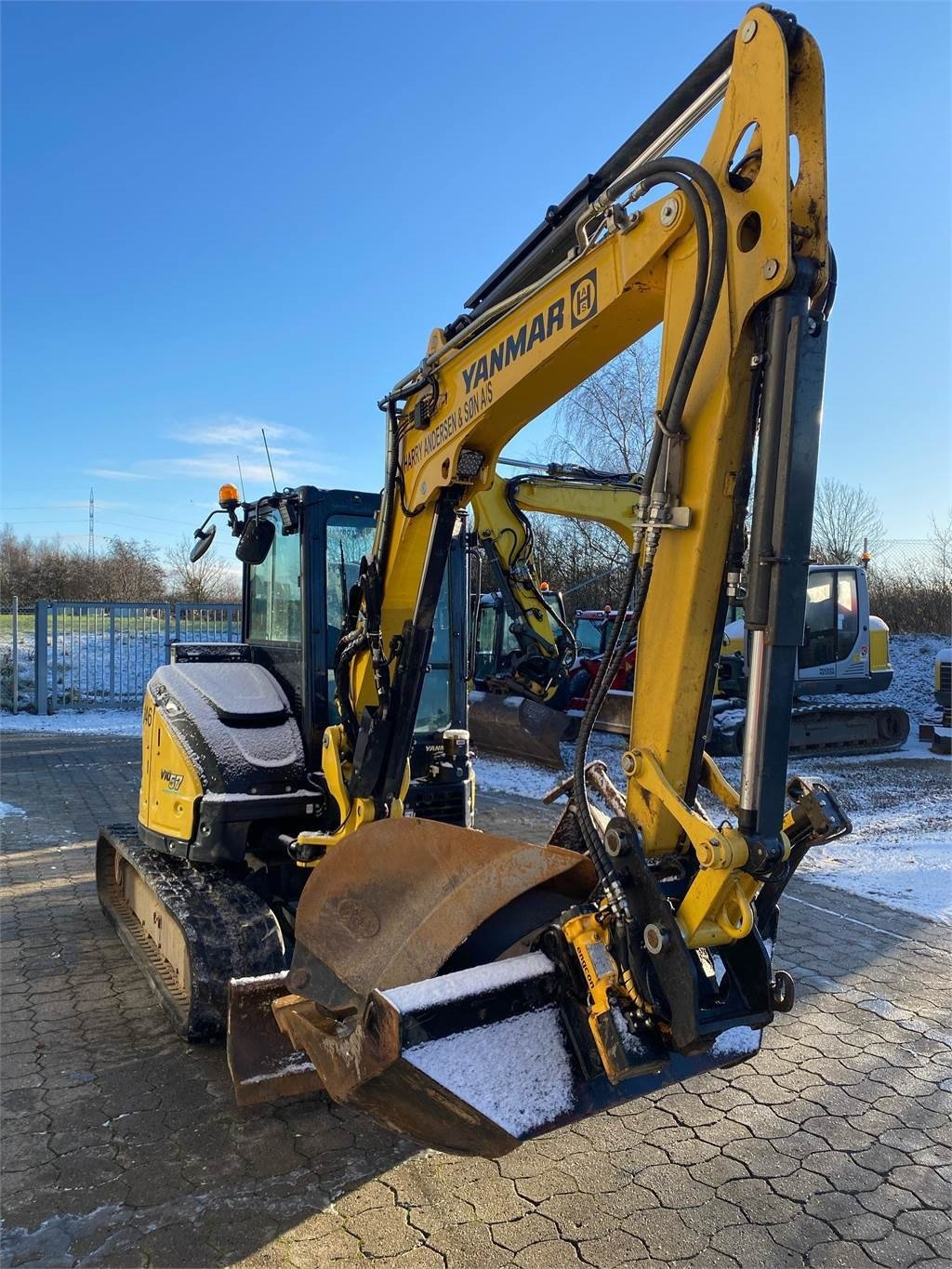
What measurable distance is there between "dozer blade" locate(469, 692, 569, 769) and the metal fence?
591cm

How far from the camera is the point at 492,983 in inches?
89.9

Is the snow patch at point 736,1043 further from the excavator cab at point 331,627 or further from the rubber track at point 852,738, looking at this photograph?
the rubber track at point 852,738

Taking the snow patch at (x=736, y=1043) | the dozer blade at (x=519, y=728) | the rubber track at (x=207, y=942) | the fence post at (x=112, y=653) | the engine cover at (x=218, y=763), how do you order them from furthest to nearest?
the fence post at (x=112, y=653) < the dozer blade at (x=519, y=728) < the engine cover at (x=218, y=763) < the rubber track at (x=207, y=942) < the snow patch at (x=736, y=1043)

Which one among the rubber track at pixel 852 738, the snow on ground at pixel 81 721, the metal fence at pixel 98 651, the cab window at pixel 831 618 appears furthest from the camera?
the metal fence at pixel 98 651

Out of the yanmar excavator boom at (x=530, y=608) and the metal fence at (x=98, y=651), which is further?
the metal fence at (x=98, y=651)

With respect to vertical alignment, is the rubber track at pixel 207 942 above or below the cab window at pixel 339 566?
below

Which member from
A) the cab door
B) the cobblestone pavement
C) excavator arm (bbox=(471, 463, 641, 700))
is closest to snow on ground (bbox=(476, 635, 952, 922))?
the cab door

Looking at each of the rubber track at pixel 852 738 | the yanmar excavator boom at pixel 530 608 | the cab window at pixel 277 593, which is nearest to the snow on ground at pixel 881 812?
the rubber track at pixel 852 738

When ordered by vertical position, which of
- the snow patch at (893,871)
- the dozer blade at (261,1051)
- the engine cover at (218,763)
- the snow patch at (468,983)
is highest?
the engine cover at (218,763)

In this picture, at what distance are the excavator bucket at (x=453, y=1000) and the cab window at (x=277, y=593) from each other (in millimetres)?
1856

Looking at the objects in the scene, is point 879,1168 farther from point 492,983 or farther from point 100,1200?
point 100,1200

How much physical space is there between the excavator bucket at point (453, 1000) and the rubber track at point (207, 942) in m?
0.63

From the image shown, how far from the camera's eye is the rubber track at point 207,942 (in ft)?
11.9

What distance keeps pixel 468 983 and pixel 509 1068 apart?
220 mm
